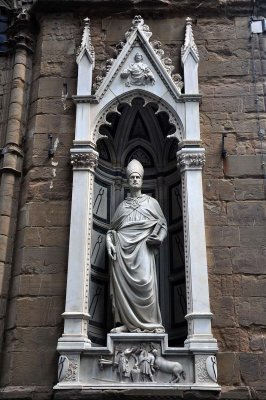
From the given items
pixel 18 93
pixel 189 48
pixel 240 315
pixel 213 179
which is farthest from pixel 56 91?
pixel 240 315

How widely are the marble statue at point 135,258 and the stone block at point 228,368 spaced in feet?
2.55

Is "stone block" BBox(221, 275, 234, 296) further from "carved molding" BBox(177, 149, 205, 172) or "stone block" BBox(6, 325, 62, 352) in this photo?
"stone block" BBox(6, 325, 62, 352)

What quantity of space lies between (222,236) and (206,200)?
550 mm

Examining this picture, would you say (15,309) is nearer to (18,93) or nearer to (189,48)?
(18,93)

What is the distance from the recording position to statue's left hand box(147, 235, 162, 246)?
739 cm

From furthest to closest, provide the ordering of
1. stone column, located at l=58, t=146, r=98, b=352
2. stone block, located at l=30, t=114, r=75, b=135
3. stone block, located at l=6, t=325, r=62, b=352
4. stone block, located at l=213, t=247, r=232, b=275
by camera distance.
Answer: stone block, located at l=30, t=114, r=75, b=135, stone block, located at l=213, t=247, r=232, b=275, stone block, located at l=6, t=325, r=62, b=352, stone column, located at l=58, t=146, r=98, b=352

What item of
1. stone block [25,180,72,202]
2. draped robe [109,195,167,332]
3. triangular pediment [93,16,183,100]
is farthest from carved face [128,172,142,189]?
triangular pediment [93,16,183,100]

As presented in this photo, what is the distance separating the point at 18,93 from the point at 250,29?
3.63 meters

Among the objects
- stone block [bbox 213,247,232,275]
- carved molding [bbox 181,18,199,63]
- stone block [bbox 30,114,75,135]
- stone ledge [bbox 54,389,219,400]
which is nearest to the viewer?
stone ledge [bbox 54,389,219,400]

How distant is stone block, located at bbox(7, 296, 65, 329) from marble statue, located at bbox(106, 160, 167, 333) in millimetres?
700

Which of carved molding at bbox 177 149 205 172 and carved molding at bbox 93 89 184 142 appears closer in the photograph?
carved molding at bbox 177 149 205 172

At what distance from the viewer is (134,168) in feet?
26.2

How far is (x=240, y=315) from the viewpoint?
23.2ft

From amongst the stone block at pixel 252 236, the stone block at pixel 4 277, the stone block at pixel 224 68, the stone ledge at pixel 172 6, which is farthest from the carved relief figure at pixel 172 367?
the stone ledge at pixel 172 6
